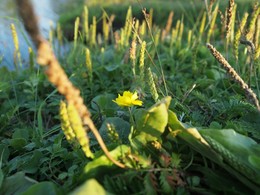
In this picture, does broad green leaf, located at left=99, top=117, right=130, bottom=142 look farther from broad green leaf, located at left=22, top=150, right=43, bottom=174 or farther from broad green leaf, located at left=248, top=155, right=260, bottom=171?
broad green leaf, located at left=248, top=155, right=260, bottom=171

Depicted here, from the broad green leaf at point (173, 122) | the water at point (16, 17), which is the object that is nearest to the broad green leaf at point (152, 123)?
the broad green leaf at point (173, 122)

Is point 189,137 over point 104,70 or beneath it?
over

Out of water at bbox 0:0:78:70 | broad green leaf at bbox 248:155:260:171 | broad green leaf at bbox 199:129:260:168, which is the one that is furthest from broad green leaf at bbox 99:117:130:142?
water at bbox 0:0:78:70

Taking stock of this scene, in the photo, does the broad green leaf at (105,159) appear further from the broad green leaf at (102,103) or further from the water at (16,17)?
the water at (16,17)

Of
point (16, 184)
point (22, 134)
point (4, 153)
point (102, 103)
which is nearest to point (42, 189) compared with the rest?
point (16, 184)

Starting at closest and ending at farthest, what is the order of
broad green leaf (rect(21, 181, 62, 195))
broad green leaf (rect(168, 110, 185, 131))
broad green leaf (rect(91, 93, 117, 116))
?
broad green leaf (rect(21, 181, 62, 195)) → broad green leaf (rect(168, 110, 185, 131)) → broad green leaf (rect(91, 93, 117, 116))

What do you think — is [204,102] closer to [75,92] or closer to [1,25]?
[75,92]

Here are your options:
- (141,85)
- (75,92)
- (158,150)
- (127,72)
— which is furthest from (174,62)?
(75,92)
